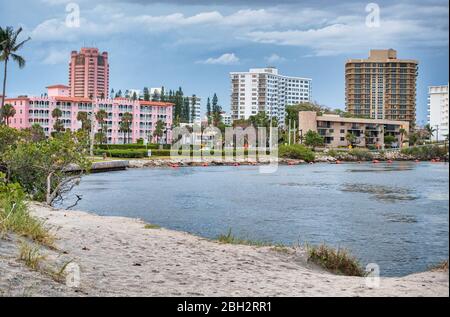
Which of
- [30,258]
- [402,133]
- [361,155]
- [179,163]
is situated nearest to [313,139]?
[361,155]

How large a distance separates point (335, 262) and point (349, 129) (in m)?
140

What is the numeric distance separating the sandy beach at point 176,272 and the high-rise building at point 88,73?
176m

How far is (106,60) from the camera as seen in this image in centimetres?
19188

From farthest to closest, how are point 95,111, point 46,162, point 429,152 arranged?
point 95,111 → point 429,152 → point 46,162

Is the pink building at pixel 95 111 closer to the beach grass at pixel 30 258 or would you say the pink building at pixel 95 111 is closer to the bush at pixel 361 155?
the bush at pixel 361 155

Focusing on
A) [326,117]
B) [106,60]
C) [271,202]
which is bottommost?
[271,202]

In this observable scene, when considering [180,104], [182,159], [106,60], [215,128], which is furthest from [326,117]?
[106,60]

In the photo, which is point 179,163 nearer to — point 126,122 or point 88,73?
point 126,122

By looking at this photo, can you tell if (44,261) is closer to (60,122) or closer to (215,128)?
(60,122)

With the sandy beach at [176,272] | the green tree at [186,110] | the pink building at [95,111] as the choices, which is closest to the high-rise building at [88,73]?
the green tree at [186,110]

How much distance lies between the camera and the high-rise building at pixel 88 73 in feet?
615

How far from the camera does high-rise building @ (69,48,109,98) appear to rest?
188 meters

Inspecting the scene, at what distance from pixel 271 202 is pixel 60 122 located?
315 ft

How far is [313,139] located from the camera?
136 metres
